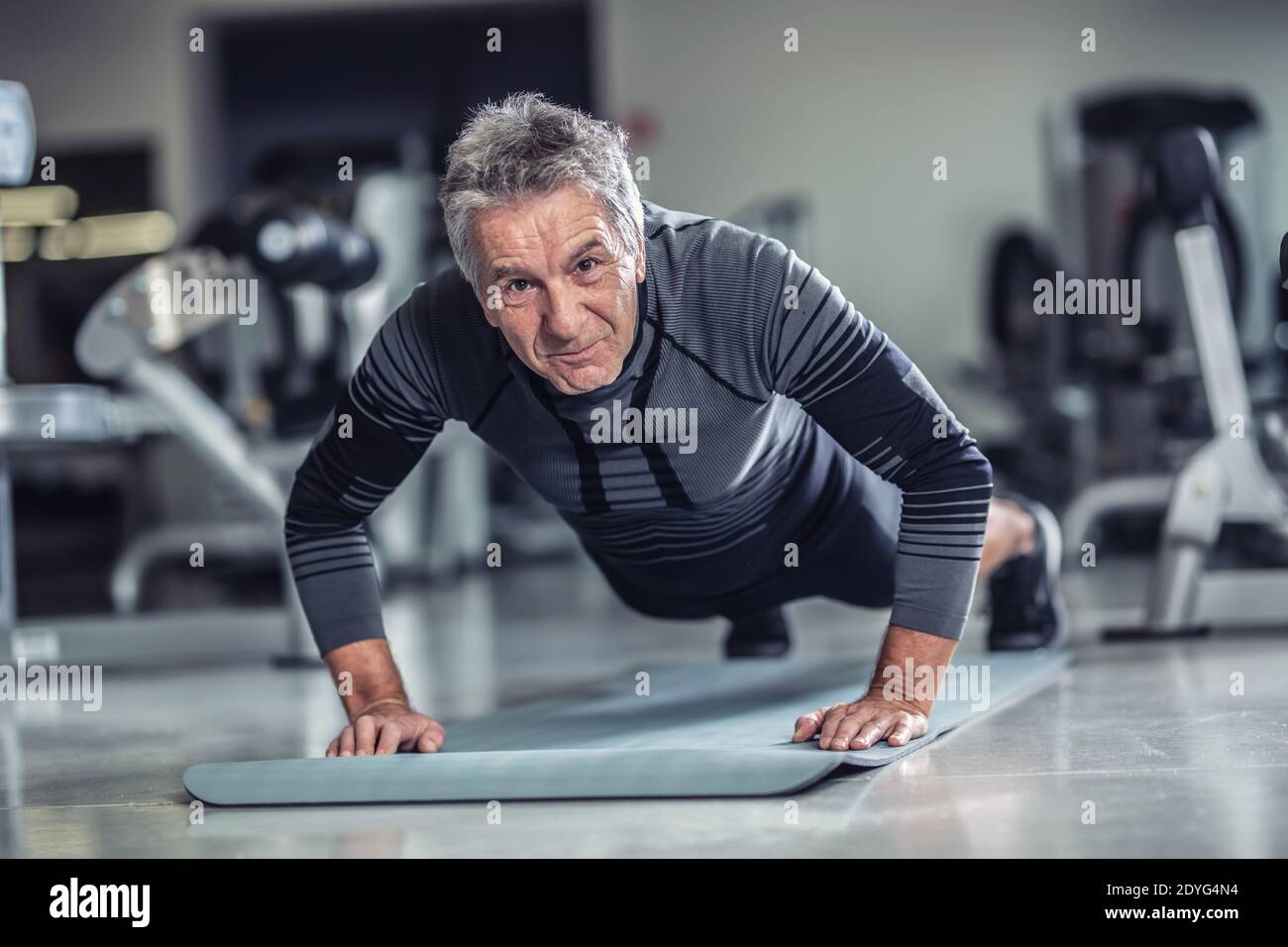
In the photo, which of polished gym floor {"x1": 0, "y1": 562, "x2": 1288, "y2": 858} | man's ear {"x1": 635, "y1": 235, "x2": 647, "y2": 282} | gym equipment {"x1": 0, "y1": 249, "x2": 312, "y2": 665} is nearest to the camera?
polished gym floor {"x1": 0, "y1": 562, "x2": 1288, "y2": 858}

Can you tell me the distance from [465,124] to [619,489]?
475mm

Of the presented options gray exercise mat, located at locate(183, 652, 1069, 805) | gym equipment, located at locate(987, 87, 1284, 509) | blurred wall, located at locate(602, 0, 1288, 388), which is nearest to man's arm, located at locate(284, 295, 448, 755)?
gray exercise mat, located at locate(183, 652, 1069, 805)

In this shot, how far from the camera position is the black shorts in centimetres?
199

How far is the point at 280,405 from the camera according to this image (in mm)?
3252

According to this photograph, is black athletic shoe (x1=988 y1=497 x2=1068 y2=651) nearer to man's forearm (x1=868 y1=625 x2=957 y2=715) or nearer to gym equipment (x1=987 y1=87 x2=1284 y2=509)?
man's forearm (x1=868 y1=625 x2=957 y2=715)

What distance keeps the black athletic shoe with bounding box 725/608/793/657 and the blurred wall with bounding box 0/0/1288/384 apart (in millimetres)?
4870

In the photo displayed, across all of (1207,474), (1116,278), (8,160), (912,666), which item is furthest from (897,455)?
(1116,278)

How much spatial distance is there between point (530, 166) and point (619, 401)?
317 millimetres

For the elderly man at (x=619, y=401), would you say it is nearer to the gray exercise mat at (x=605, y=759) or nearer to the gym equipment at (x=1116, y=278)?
the gray exercise mat at (x=605, y=759)

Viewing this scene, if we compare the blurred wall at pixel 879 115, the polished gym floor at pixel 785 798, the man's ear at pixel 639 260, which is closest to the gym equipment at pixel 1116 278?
the blurred wall at pixel 879 115

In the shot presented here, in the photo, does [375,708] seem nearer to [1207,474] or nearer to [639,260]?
[639,260]

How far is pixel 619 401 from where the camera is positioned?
5.56 ft

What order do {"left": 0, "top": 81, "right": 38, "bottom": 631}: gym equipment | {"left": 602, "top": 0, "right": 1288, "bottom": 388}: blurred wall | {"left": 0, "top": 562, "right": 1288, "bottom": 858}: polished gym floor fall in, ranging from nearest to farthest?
{"left": 0, "top": 562, "right": 1288, "bottom": 858}: polished gym floor → {"left": 0, "top": 81, "right": 38, "bottom": 631}: gym equipment → {"left": 602, "top": 0, "right": 1288, "bottom": 388}: blurred wall
